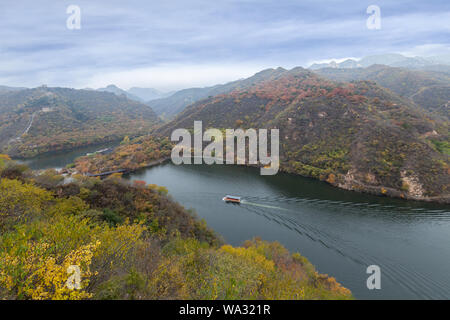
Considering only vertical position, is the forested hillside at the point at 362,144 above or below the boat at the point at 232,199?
Result: above

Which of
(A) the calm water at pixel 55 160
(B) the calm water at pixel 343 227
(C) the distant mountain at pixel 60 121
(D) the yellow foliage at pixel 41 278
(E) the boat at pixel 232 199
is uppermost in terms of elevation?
(C) the distant mountain at pixel 60 121

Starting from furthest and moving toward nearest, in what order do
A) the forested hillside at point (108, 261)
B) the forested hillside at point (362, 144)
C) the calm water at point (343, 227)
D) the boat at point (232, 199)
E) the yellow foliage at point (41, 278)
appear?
the forested hillside at point (362, 144)
the boat at point (232, 199)
the calm water at point (343, 227)
the forested hillside at point (108, 261)
the yellow foliage at point (41, 278)

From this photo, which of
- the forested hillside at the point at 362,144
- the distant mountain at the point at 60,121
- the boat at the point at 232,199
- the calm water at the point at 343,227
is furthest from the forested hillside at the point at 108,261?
the distant mountain at the point at 60,121

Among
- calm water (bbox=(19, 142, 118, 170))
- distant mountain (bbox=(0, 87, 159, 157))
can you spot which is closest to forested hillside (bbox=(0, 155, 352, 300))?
calm water (bbox=(19, 142, 118, 170))

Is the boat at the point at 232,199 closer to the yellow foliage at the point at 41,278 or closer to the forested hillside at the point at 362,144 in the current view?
A: the forested hillside at the point at 362,144

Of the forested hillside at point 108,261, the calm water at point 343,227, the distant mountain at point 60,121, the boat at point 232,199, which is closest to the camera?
the forested hillside at point 108,261
